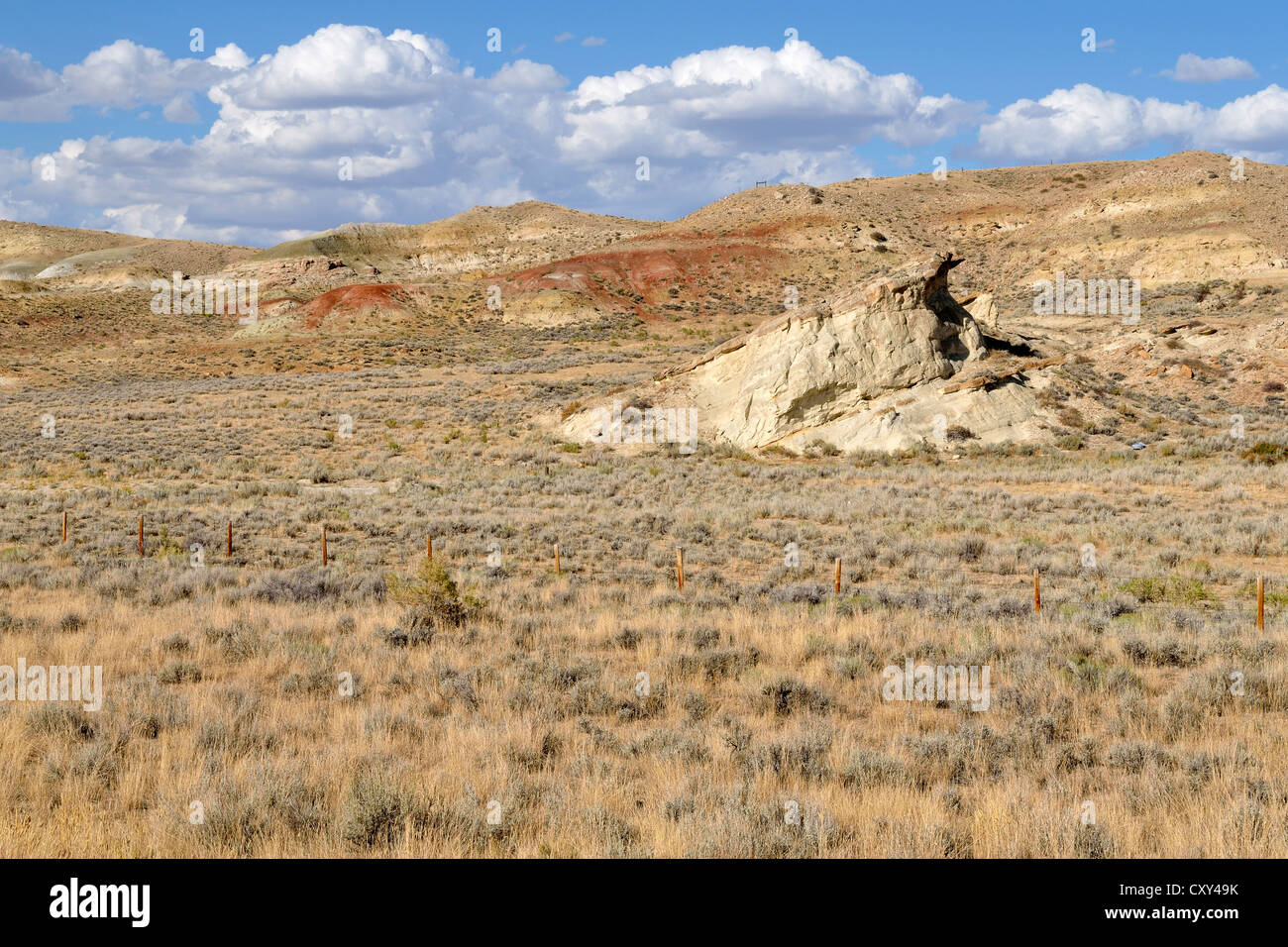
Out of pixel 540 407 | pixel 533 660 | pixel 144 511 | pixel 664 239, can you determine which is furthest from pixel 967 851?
pixel 664 239

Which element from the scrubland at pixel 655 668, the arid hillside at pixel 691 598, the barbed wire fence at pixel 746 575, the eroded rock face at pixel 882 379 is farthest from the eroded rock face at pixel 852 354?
the barbed wire fence at pixel 746 575

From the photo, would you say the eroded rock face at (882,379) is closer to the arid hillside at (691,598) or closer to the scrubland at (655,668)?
the arid hillside at (691,598)

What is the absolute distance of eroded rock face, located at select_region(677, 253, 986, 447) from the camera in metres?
33.1

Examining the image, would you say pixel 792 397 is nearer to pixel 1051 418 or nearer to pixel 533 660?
pixel 1051 418

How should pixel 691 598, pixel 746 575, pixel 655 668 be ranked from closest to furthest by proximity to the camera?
pixel 655 668, pixel 691 598, pixel 746 575

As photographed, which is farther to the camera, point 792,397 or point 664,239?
point 664,239

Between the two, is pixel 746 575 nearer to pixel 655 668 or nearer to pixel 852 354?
pixel 655 668

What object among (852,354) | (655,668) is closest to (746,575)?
(655,668)

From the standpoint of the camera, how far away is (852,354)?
1302 inches

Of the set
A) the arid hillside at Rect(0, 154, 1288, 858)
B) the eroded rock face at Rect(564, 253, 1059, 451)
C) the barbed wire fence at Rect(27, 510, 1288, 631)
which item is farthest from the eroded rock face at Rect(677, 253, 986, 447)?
the barbed wire fence at Rect(27, 510, 1288, 631)

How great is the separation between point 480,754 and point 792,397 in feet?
88.3

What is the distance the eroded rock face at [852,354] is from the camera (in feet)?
109

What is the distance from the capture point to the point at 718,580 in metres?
16.5

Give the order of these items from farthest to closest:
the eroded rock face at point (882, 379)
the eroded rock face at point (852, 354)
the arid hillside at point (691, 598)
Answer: the eroded rock face at point (852, 354), the eroded rock face at point (882, 379), the arid hillside at point (691, 598)
